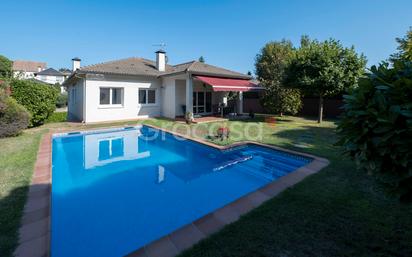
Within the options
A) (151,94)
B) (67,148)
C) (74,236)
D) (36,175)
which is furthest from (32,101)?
(74,236)

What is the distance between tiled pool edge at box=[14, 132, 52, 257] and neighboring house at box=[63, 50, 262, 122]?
58.5ft

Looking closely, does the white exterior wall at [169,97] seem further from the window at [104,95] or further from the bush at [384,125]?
the bush at [384,125]

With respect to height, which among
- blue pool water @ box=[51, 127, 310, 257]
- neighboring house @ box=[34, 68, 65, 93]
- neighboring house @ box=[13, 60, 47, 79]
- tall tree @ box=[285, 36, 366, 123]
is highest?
neighboring house @ box=[13, 60, 47, 79]

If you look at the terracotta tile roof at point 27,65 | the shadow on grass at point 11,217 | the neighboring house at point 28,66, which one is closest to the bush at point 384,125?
the shadow on grass at point 11,217

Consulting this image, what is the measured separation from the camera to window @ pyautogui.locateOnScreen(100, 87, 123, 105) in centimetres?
2800

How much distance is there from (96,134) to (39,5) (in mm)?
15791

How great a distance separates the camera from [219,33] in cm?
3912

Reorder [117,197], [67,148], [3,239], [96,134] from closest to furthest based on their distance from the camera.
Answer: [3,239] → [117,197] → [67,148] → [96,134]

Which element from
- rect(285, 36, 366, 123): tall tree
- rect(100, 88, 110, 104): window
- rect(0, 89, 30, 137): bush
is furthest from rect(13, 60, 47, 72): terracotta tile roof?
rect(285, 36, 366, 123): tall tree

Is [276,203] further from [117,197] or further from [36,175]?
[36,175]

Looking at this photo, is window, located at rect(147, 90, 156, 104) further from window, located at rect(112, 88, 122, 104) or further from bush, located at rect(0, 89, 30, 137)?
bush, located at rect(0, 89, 30, 137)

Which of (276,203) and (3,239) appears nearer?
(3,239)

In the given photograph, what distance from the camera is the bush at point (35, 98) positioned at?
72.4 feet

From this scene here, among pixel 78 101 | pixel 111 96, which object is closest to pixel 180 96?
pixel 111 96
